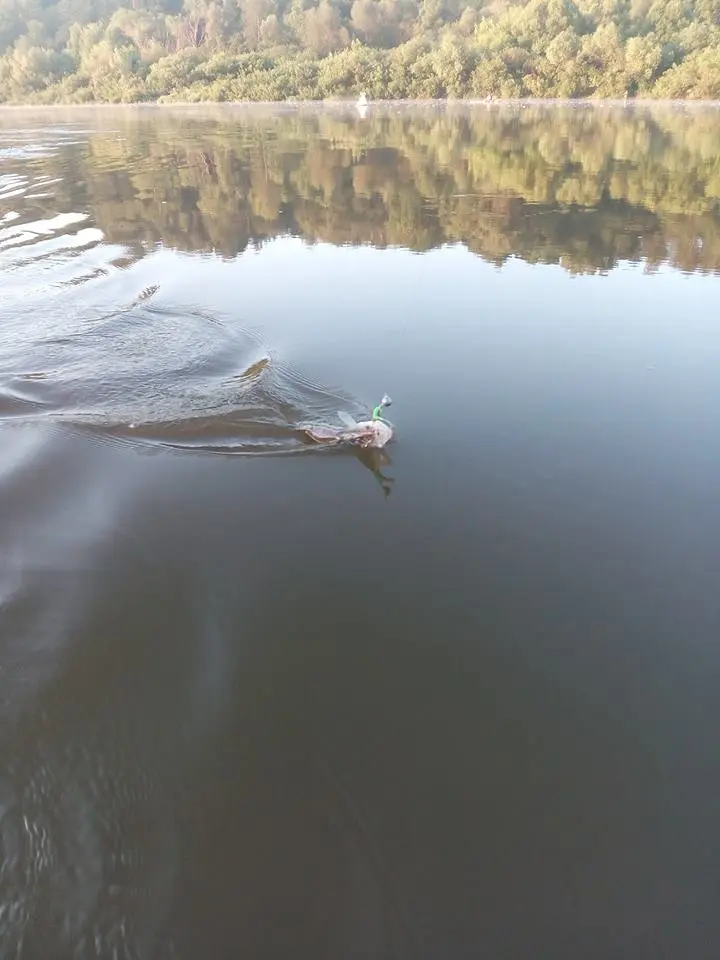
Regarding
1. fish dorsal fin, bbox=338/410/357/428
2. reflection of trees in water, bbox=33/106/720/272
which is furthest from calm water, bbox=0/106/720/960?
reflection of trees in water, bbox=33/106/720/272

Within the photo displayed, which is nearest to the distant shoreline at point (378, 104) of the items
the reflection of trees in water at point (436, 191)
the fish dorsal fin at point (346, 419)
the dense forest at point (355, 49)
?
the dense forest at point (355, 49)

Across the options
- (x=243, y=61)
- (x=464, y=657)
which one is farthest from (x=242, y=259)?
(x=243, y=61)

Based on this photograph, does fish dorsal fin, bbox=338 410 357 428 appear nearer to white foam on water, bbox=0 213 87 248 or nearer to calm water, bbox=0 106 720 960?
calm water, bbox=0 106 720 960

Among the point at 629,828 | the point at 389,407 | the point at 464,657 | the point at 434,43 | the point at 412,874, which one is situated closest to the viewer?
the point at 412,874

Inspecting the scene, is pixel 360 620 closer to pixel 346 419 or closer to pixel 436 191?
pixel 346 419

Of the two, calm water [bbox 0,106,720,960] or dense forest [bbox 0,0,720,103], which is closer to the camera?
calm water [bbox 0,106,720,960]

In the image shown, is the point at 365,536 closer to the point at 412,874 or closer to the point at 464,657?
the point at 464,657
